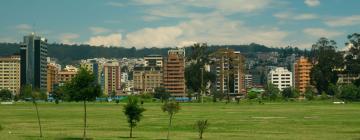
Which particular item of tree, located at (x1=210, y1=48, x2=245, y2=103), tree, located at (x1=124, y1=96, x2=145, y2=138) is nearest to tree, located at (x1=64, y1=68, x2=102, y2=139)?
tree, located at (x1=124, y1=96, x2=145, y2=138)

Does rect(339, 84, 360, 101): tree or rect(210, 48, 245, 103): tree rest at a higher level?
rect(210, 48, 245, 103): tree

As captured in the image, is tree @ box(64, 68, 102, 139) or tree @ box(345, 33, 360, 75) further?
tree @ box(345, 33, 360, 75)

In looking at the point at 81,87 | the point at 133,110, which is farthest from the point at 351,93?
the point at 81,87

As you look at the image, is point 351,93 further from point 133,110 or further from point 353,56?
point 133,110

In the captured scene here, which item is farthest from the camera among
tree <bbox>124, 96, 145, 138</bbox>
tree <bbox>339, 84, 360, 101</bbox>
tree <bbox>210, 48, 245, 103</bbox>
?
tree <bbox>210, 48, 245, 103</bbox>

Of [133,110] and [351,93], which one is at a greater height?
[133,110]

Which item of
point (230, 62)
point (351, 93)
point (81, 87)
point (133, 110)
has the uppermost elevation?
point (230, 62)

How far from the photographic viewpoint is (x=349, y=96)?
538 ft

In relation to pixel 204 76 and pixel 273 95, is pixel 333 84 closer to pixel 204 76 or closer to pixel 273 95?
pixel 273 95

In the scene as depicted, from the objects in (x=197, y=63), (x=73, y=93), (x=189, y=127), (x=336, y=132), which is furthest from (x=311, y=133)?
(x=197, y=63)

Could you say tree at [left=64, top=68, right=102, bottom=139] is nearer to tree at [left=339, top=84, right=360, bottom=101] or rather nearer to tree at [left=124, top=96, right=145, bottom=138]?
tree at [left=124, top=96, right=145, bottom=138]

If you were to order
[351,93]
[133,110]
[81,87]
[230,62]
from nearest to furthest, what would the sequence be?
[81,87]
[133,110]
[351,93]
[230,62]

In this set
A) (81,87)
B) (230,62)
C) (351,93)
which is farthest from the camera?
(230,62)

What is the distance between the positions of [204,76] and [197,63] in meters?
4.38
